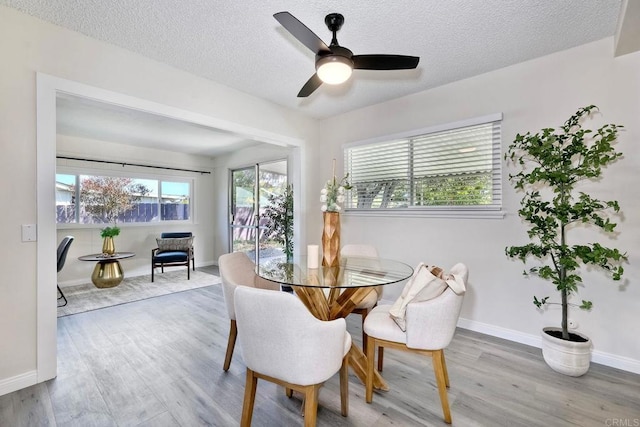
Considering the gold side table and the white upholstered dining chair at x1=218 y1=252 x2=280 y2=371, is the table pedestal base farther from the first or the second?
the white upholstered dining chair at x1=218 y1=252 x2=280 y2=371

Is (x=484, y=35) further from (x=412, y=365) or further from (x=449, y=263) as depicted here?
(x=412, y=365)

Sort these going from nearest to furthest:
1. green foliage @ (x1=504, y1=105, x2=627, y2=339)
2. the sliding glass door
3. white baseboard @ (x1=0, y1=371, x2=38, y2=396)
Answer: white baseboard @ (x1=0, y1=371, x2=38, y2=396)
green foliage @ (x1=504, y1=105, x2=627, y2=339)
the sliding glass door

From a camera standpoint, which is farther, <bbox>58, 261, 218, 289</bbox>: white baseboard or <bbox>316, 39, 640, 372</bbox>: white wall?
<bbox>58, 261, 218, 289</bbox>: white baseboard

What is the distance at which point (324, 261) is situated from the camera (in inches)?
92.4

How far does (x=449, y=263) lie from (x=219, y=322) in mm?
2581

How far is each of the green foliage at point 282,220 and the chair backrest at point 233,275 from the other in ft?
6.73

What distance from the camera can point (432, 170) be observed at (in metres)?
3.25

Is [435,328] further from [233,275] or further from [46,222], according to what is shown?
[46,222]

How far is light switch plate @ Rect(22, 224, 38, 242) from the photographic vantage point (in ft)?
6.57

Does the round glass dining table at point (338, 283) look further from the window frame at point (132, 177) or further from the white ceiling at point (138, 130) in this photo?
the window frame at point (132, 177)

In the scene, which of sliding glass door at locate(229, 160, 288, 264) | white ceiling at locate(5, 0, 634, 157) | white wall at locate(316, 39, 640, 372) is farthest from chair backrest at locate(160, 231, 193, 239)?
white wall at locate(316, 39, 640, 372)

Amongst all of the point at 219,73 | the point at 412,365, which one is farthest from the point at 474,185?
the point at 219,73

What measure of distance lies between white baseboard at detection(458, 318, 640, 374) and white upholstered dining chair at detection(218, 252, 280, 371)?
208 cm

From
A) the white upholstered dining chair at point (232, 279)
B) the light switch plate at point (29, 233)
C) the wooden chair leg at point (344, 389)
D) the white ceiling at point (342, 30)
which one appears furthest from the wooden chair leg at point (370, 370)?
the light switch plate at point (29, 233)
